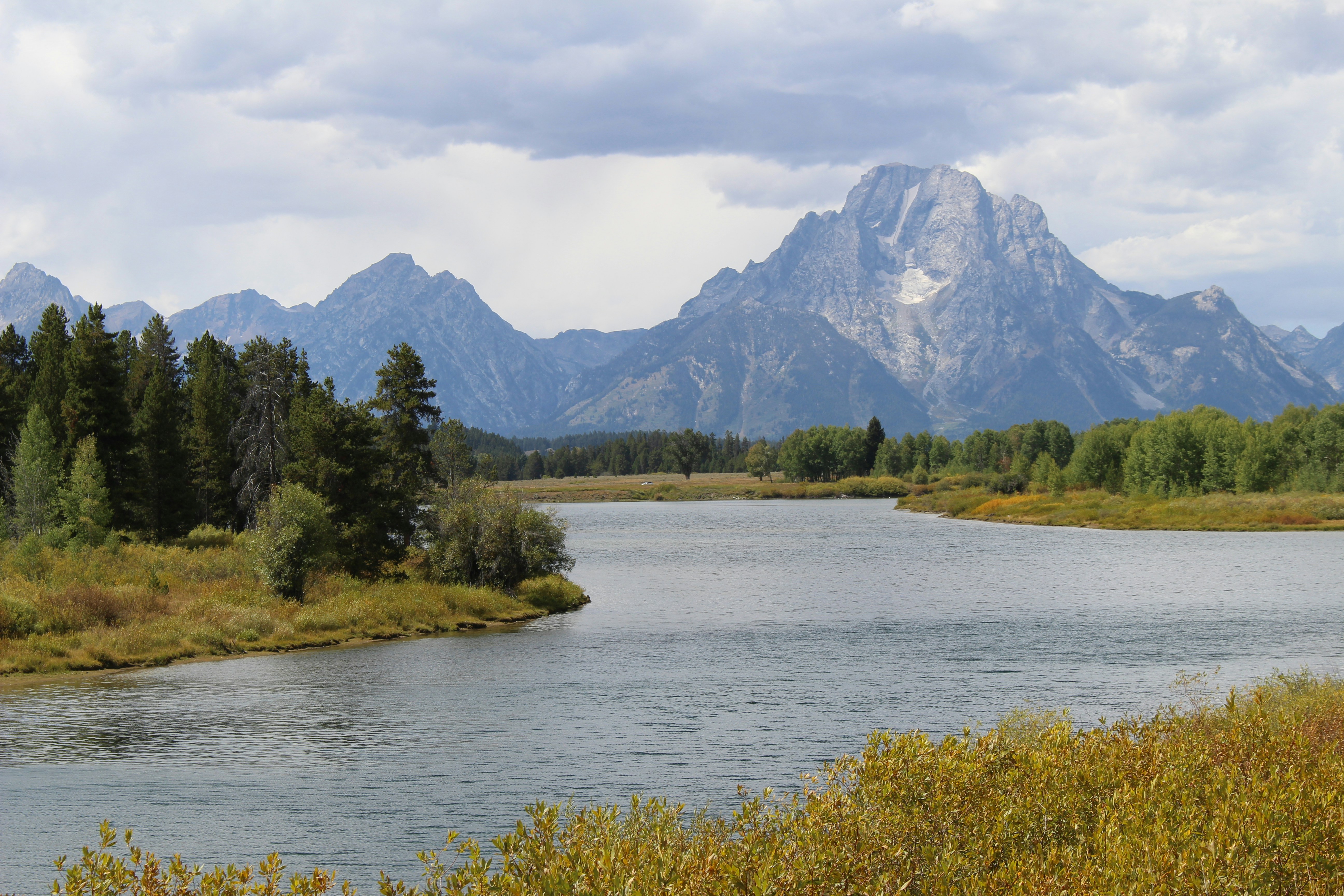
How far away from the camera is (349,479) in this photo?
6172 cm

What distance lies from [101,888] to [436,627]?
46.2 metres

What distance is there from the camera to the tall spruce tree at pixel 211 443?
3428 inches

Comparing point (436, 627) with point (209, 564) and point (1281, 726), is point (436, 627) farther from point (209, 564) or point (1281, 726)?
point (1281, 726)

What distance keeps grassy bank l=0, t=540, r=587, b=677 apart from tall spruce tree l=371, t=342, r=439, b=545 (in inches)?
400

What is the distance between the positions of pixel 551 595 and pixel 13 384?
5549 centimetres

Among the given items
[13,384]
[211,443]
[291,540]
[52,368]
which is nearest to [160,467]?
[211,443]

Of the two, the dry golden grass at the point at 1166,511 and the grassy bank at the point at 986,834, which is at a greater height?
the grassy bank at the point at 986,834

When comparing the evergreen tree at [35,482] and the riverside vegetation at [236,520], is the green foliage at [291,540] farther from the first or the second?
the evergreen tree at [35,482]

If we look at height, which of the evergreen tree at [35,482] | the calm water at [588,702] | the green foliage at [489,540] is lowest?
the calm water at [588,702]

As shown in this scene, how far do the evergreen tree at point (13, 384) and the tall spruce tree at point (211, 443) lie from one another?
12593 mm

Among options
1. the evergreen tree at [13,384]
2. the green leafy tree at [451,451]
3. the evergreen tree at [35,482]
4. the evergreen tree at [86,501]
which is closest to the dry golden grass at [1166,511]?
the green leafy tree at [451,451]

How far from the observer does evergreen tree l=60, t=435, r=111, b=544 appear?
209ft

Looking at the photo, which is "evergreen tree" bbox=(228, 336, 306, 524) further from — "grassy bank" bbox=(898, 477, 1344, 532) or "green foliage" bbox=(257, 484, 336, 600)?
"grassy bank" bbox=(898, 477, 1344, 532)

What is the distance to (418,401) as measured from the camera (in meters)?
74.6
